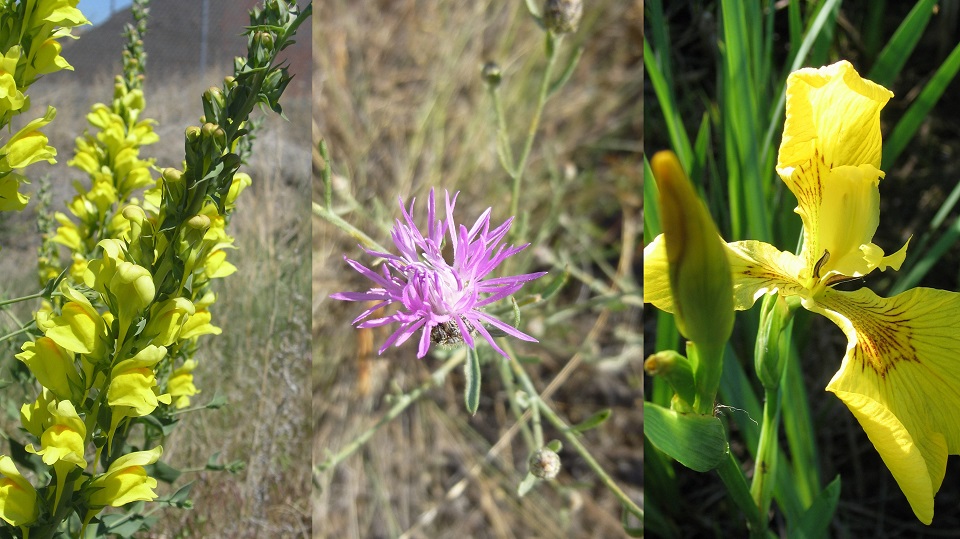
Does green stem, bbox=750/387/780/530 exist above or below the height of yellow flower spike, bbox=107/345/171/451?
below

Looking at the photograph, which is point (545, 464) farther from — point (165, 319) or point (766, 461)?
point (165, 319)

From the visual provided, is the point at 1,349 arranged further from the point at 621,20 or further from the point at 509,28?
the point at 621,20

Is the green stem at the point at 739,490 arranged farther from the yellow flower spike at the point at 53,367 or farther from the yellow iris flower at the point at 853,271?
the yellow flower spike at the point at 53,367

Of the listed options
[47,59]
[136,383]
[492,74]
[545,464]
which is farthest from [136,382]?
[492,74]

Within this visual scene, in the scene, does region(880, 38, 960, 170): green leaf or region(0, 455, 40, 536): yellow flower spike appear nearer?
region(0, 455, 40, 536): yellow flower spike

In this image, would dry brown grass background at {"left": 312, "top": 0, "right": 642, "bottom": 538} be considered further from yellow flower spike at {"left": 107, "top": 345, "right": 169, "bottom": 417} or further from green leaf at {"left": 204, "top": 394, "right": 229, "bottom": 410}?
yellow flower spike at {"left": 107, "top": 345, "right": 169, "bottom": 417}

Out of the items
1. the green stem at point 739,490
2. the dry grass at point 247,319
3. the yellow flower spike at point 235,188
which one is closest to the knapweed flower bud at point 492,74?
the dry grass at point 247,319

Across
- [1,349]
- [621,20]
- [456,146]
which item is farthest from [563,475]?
[1,349]

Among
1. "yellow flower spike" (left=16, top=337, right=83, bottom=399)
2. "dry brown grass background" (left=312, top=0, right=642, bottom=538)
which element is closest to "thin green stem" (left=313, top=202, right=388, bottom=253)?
"yellow flower spike" (left=16, top=337, right=83, bottom=399)
